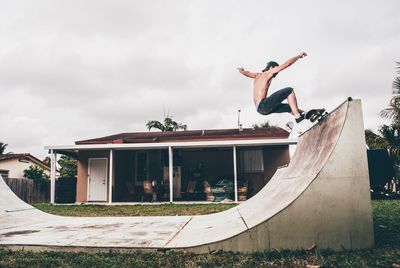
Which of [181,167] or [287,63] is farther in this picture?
[181,167]

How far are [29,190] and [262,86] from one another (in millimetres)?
18390

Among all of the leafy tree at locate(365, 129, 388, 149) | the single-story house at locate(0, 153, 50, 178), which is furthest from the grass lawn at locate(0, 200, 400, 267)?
the single-story house at locate(0, 153, 50, 178)

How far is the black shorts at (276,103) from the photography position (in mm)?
4914

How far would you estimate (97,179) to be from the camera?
1755 centimetres

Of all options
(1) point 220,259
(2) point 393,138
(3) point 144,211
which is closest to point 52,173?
(3) point 144,211

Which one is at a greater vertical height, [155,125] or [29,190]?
[155,125]

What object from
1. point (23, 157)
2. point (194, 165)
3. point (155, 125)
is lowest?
point (194, 165)

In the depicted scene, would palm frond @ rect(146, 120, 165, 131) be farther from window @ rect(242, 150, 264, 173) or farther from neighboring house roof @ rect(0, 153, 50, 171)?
window @ rect(242, 150, 264, 173)

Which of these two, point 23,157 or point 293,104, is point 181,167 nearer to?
point 293,104

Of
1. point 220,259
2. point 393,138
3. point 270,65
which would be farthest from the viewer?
point 393,138

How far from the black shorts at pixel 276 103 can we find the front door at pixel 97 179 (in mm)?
14007

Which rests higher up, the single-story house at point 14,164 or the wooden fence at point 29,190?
the single-story house at point 14,164

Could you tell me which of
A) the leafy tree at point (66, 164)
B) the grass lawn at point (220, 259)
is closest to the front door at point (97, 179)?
the leafy tree at point (66, 164)

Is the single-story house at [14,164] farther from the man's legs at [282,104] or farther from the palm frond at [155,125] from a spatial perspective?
the man's legs at [282,104]
